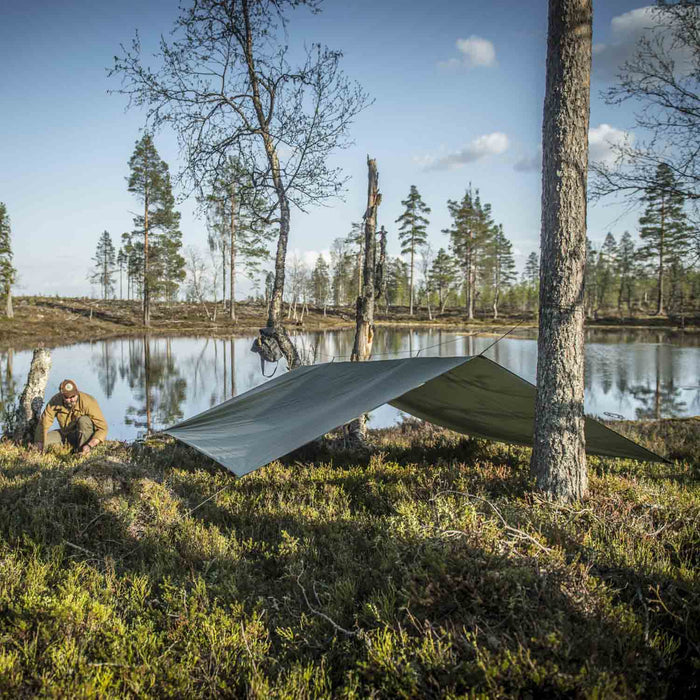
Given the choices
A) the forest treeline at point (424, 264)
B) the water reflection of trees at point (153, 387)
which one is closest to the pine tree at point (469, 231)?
the forest treeline at point (424, 264)

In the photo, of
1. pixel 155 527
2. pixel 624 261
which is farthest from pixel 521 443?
pixel 624 261

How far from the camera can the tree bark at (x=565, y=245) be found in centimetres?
420

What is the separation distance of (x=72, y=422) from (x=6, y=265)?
42666 mm

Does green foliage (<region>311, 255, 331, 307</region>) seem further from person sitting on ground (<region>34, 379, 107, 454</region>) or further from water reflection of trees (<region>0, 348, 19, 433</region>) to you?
person sitting on ground (<region>34, 379, 107, 454</region>)

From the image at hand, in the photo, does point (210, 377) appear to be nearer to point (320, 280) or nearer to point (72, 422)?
point (72, 422)

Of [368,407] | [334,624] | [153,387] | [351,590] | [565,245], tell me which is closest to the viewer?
[334,624]

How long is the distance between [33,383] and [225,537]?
669 centimetres

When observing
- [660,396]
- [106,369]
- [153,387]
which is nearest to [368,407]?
[153,387]

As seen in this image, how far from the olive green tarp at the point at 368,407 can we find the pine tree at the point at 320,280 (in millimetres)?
63072


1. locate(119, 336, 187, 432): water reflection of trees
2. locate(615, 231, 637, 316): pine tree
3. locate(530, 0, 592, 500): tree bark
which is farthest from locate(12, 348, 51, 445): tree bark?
locate(615, 231, 637, 316): pine tree

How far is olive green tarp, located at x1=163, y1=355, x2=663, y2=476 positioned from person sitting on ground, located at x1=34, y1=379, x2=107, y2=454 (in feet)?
6.44

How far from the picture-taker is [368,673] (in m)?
2.46

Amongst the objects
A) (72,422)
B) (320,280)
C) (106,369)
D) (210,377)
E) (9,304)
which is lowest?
(210,377)

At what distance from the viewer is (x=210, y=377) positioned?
1825 centimetres
